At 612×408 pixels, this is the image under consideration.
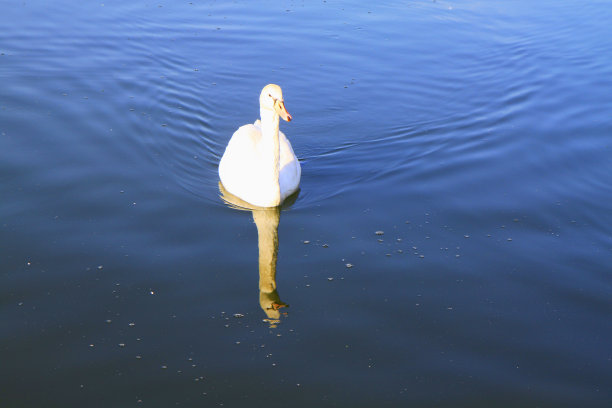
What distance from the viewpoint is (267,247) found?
8234 mm

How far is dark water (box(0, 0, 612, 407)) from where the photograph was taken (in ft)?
20.8

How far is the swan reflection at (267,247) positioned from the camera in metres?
7.23

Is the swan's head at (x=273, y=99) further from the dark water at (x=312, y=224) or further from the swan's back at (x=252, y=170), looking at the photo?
the dark water at (x=312, y=224)

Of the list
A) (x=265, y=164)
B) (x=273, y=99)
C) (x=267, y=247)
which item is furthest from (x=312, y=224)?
(x=273, y=99)

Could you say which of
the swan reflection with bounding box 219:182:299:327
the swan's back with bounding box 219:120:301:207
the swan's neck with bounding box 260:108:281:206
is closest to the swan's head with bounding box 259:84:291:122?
the swan's neck with bounding box 260:108:281:206

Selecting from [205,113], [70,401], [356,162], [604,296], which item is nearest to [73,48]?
[205,113]

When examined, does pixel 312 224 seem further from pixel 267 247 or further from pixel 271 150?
pixel 271 150

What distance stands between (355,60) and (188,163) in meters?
5.52

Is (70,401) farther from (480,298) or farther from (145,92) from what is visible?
(145,92)

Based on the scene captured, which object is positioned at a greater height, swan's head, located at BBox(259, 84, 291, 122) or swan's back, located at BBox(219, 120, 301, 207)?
A: swan's head, located at BBox(259, 84, 291, 122)

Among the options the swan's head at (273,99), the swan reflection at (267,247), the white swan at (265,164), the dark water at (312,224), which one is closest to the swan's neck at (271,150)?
the white swan at (265,164)

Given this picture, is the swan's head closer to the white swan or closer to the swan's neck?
the white swan

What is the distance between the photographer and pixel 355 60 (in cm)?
1448

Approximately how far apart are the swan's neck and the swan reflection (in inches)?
10.9
